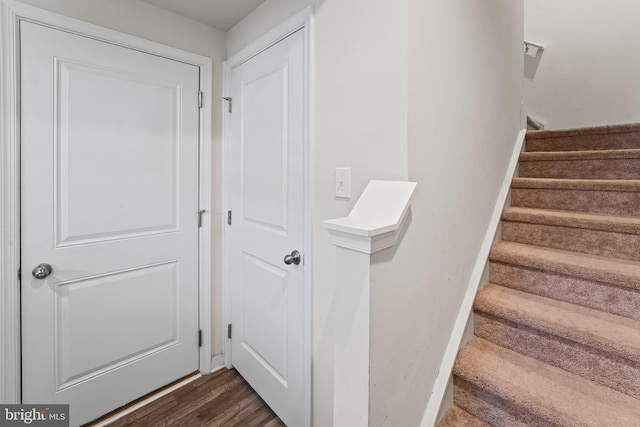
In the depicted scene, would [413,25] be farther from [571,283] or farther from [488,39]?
[571,283]

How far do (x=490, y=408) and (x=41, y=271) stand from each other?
2102 millimetres

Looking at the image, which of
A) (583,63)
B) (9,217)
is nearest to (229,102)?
(9,217)

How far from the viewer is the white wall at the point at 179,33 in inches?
58.9

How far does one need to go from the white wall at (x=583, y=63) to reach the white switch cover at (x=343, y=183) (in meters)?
3.10

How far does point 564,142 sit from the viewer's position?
7.39 ft

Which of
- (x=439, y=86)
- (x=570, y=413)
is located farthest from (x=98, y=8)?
(x=570, y=413)

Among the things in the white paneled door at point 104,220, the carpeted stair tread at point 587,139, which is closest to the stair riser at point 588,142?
the carpeted stair tread at point 587,139

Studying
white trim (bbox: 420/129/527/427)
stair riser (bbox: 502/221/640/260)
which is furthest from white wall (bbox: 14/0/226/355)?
stair riser (bbox: 502/221/640/260)

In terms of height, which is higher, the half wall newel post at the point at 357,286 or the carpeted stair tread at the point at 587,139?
the carpeted stair tread at the point at 587,139

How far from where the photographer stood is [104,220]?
5.25ft

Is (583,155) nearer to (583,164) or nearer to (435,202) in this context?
(583,164)

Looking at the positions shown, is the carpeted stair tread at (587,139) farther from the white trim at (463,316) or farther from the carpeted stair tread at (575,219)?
the carpeted stair tread at (575,219)

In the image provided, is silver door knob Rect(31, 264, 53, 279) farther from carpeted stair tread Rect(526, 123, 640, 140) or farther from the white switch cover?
carpeted stair tread Rect(526, 123, 640, 140)

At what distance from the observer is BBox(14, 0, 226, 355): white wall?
150 cm
